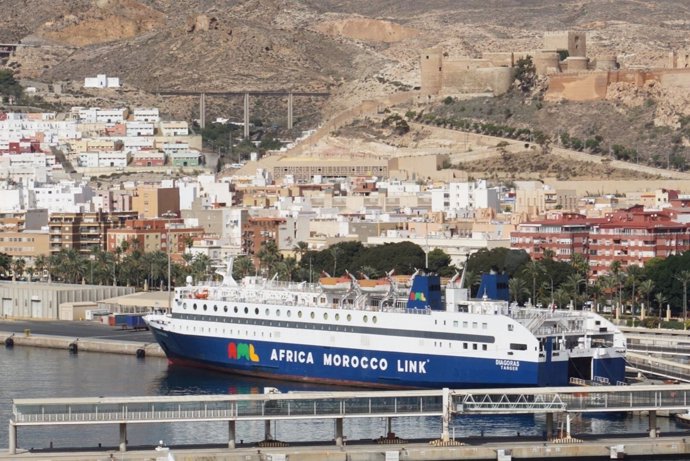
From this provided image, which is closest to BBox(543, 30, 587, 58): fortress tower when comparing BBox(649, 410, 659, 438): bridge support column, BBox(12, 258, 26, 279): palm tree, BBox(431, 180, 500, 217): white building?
BBox(431, 180, 500, 217): white building

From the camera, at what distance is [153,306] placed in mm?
89438

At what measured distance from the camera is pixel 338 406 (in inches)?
2176

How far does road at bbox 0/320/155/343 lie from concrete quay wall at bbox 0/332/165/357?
123cm

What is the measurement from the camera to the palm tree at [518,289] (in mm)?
85938

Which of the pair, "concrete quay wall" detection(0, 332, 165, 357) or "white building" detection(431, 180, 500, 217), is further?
"white building" detection(431, 180, 500, 217)

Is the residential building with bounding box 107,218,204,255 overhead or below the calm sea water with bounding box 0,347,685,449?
overhead

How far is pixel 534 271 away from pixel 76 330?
53.0 feet

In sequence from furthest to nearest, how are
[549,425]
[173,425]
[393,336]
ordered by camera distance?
[393,336] → [173,425] → [549,425]

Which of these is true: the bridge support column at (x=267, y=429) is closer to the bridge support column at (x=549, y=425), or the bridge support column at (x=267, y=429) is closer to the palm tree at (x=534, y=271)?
the bridge support column at (x=549, y=425)

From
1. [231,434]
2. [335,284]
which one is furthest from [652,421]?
[335,284]

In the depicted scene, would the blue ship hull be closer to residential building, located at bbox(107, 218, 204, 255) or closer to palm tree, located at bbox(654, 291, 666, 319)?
palm tree, located at bbox(654, 291, 666, 319)

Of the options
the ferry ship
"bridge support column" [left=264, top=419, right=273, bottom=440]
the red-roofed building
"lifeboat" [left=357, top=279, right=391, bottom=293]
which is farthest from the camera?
the red-roofed building

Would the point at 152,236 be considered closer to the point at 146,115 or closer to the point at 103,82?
the point at 146,115

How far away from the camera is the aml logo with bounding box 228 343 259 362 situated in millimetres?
72000
